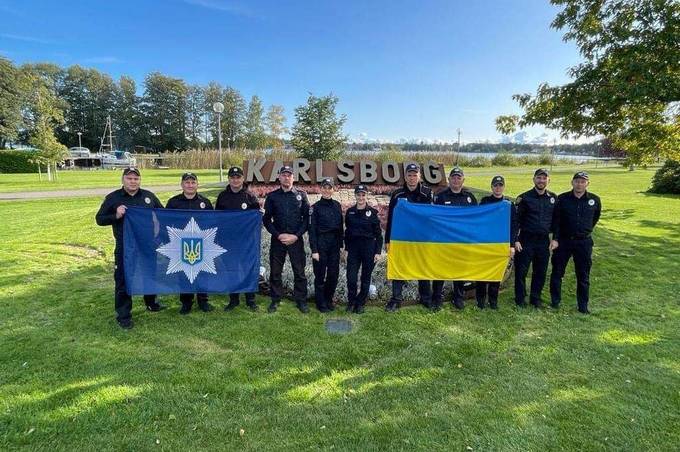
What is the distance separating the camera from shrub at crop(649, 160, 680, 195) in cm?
1958

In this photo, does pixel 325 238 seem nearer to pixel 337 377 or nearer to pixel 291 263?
pixel 291 263

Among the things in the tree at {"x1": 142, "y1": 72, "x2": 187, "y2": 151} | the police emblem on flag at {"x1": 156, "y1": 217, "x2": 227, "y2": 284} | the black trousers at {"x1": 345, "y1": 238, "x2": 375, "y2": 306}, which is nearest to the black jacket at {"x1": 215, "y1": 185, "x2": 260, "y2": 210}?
the police emblem on flag at {"x1": 156, "y1": 217, "x2": 227, "y2": 284}

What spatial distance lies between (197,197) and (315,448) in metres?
3.66

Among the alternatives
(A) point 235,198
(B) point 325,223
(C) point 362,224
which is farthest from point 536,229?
(A) point 235,198

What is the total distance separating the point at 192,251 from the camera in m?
5.18

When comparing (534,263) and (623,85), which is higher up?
(623,85)

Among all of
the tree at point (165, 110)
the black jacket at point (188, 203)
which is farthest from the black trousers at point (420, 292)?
the tree at point (165, 110)

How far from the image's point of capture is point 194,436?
305 cm

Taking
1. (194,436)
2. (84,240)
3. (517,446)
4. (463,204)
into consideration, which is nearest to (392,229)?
(463,204)

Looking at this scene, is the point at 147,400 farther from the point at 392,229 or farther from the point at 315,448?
the point at 392,229

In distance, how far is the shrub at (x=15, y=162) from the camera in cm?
3625

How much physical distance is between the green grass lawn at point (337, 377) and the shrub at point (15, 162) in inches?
1540

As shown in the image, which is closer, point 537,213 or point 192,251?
point 192,251

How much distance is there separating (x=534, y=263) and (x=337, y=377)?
344 centimetres
